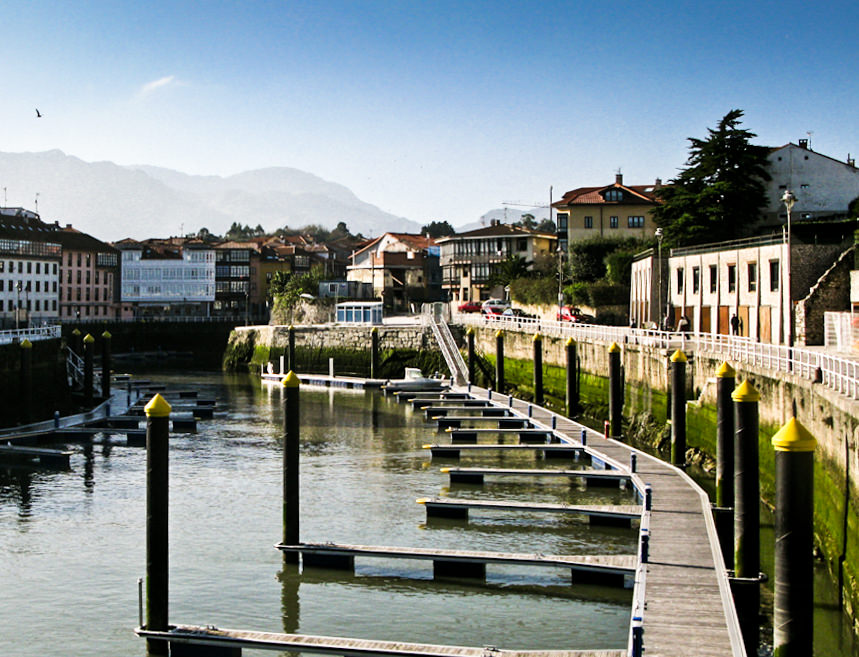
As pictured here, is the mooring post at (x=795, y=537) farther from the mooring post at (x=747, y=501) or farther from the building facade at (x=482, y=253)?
the building facade at (x=482, y=253)

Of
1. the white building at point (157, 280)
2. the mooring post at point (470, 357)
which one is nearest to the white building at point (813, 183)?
the mooring post at point (470, 357)

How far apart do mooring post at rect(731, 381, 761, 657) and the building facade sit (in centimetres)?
8868

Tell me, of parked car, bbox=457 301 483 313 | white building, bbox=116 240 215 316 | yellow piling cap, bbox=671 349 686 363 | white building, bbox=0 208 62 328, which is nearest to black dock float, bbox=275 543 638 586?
yellow piling cap, bbox=671 349 686 363

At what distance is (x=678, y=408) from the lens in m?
33.8

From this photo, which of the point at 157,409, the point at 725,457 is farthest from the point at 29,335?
the point at 725,457

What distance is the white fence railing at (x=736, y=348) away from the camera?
25473mm

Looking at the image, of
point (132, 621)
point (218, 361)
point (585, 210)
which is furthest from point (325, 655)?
point (218, 361)

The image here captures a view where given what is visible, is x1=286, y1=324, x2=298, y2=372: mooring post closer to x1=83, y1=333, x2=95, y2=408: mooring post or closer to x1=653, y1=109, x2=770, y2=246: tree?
x1=83, y1=333, x2=95, y2=408: mooring post

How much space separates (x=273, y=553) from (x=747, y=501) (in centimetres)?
1186

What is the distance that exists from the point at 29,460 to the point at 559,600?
2597 cm

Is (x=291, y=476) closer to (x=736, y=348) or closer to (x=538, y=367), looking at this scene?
(x=736, y=348)

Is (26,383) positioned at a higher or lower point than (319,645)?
higher

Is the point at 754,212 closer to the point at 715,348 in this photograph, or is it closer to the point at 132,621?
the point at 715,348

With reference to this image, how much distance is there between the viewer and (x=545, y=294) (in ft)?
287
